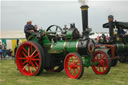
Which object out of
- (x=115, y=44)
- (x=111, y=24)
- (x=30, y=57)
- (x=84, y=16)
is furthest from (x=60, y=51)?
(x=111, y=24)

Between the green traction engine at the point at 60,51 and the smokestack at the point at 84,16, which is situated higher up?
the smokestack at the point at 84,16

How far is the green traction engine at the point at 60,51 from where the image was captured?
5.32 metres

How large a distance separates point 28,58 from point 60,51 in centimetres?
96

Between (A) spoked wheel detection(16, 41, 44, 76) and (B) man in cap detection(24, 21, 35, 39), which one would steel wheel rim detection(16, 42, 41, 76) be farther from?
(B) man in cap detection(24, 21, 35, 39)

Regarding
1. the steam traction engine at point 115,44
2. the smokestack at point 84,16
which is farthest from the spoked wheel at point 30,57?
the steam traction engine at point 115,44

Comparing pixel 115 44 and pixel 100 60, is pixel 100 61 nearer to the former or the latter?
pixel 100 60

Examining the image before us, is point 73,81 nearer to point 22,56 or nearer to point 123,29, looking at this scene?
point 22,56

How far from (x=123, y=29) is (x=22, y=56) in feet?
16.9

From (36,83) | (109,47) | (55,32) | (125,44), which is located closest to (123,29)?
(125,44)

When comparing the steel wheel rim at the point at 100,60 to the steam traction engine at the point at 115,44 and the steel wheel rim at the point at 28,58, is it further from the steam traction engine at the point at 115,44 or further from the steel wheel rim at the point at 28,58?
the steel wheel rim at the point at 28,58

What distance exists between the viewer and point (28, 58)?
5844 mm

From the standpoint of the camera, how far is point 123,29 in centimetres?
943

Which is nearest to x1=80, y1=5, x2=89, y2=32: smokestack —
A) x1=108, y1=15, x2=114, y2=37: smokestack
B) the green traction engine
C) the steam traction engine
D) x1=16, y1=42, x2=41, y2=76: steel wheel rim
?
the green traction engine

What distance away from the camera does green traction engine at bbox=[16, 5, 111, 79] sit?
5.32m
